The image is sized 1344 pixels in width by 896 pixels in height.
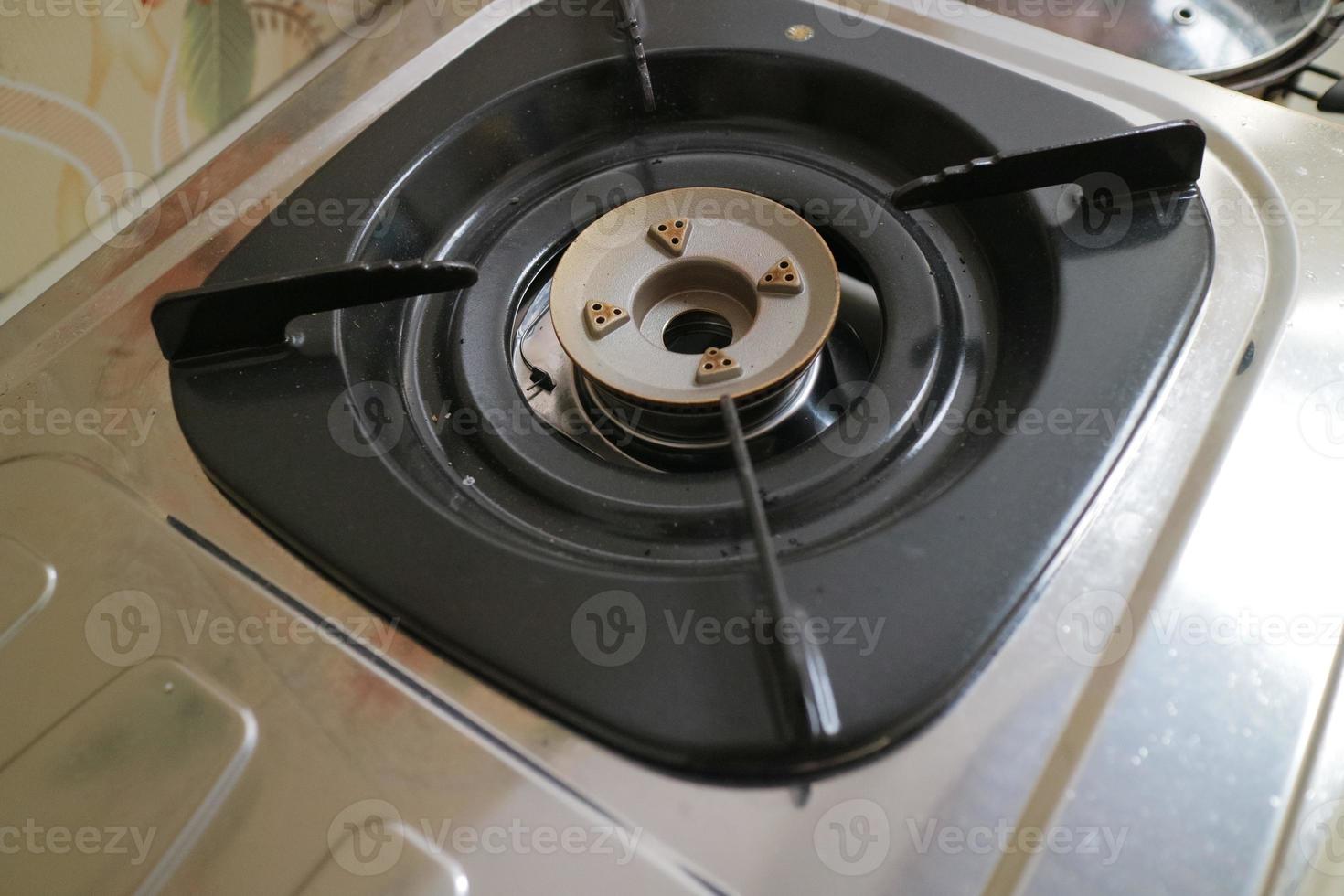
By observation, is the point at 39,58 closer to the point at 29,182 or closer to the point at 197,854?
the point at 29,182

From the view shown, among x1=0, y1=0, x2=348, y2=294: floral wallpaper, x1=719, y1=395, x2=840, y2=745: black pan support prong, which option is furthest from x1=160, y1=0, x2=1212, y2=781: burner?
x1=0, y1=0, x2=348, y2=294: floral wallpaper

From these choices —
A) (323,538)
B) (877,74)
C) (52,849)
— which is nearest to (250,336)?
(323,538)

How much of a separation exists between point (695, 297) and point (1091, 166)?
217mm

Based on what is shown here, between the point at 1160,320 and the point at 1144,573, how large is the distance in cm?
13

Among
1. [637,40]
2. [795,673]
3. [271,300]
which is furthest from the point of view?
[637,40]

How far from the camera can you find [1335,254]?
45 centimetres

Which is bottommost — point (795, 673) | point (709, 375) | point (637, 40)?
point (795, 673)

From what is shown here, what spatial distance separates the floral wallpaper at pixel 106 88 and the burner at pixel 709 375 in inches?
4.9

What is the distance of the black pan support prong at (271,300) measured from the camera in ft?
1.48

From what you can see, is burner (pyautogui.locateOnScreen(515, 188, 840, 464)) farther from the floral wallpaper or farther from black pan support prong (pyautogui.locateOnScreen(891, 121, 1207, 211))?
the floral wallpaper

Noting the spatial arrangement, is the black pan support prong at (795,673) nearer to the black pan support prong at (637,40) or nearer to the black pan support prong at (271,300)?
the black pan support prong at (271,300)

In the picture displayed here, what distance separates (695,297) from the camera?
1.80 ft

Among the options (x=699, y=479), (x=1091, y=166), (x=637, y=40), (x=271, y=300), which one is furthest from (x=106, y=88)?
(x=1091, y=166)

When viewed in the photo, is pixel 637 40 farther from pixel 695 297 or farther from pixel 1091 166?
pixel 1091 166
